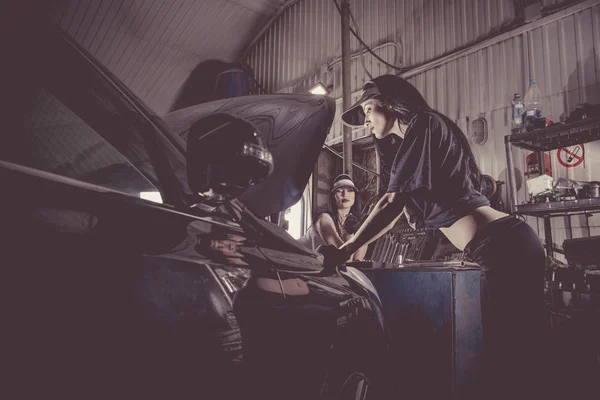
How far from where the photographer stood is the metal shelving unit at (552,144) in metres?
4.07

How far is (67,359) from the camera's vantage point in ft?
1.99

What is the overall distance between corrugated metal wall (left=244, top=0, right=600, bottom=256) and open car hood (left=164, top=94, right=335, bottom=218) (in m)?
4.61

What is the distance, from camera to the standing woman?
6.82 feet

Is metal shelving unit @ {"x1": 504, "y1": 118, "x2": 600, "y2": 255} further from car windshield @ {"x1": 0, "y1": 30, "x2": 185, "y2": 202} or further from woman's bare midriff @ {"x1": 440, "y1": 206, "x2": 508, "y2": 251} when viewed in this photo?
car windshield @ {"x1": 0, "y1": 30, "x2": 185, "y2": 202}

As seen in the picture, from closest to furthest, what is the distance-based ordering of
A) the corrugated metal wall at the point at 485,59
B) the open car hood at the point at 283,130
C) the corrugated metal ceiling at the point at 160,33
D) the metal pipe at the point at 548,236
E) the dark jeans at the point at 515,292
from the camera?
the open car hood at the point at 283,130
the dark jeans at the point at 515,292
the metal pipe at the point at 548,236
the corrugated metal wall at the point at 485,59
the corrugated metal ceiling at the point at 160,33

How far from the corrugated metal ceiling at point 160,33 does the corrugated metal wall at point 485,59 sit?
2.17 m

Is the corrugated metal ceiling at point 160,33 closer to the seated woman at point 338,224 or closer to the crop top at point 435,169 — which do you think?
the seated woman at point 338,224

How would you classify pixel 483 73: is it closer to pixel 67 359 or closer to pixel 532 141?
pixel 532 141

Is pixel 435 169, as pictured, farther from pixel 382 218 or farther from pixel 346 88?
pixel 346 88

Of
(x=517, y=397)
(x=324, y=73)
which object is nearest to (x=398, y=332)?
(x=517, y=397)

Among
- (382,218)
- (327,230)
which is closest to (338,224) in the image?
(327,230)

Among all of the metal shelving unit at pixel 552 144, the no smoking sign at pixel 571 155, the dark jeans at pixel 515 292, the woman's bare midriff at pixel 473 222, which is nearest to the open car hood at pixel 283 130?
the woman's bare midriff at pixel 473 222

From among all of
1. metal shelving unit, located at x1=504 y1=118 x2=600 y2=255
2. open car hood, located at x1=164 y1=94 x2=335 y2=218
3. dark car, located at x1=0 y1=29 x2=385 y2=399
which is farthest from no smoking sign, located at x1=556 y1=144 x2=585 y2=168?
dark car, located at x1=0 y1=29 x2=385 y2=399

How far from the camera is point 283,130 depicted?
5.57ft
